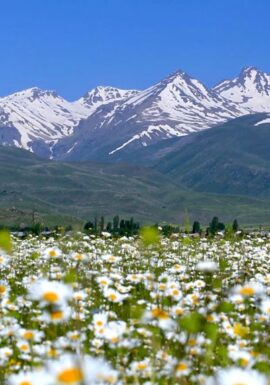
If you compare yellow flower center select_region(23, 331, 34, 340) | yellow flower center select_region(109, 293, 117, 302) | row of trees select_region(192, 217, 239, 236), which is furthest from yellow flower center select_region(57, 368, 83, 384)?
row of trees select_region(192, 217, 239, 236)

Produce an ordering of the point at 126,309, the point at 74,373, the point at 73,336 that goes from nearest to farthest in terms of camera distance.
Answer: the point at 74,373
the point at 73,336
the point at 126,309

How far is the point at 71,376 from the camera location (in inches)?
123

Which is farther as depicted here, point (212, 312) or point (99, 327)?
point (212, 312)

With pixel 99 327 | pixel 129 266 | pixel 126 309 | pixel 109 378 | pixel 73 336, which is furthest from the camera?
pixel 129 266

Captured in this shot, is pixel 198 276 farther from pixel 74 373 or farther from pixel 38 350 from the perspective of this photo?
pixel 74 373

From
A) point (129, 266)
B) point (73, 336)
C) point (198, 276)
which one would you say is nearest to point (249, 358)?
point (73, 336)

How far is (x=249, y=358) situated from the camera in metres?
5.06

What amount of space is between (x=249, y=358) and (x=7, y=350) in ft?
7.20

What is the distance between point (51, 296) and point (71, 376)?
4.62 feet

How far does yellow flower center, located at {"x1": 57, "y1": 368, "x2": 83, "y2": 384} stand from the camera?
3.05m

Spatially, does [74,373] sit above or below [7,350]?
above

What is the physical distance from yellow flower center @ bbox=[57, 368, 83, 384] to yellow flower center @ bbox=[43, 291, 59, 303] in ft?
3.72

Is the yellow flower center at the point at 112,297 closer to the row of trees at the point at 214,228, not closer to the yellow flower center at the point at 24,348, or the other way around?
the yellow flower center at the point at 24,348

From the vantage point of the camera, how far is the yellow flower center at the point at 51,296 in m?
4.40
